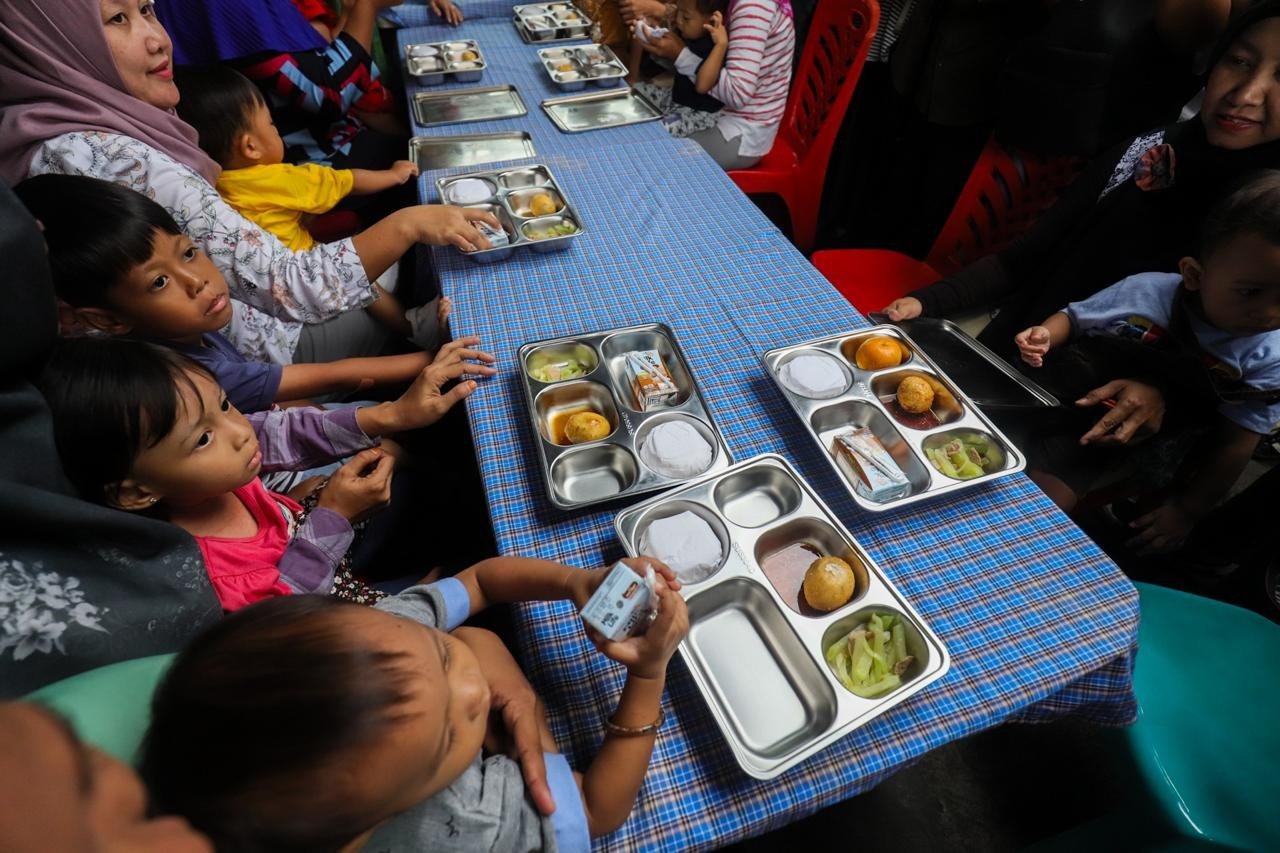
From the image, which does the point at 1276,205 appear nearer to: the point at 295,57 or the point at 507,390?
the point at 507,390

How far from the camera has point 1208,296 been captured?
5.44 ft

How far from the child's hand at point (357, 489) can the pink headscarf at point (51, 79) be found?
4.17 ft

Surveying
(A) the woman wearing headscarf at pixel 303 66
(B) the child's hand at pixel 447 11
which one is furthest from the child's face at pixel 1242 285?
(B) the child's hand at pixel 447 11

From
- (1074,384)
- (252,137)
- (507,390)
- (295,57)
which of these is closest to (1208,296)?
(1074,384)

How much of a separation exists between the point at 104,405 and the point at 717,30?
11.3 feet

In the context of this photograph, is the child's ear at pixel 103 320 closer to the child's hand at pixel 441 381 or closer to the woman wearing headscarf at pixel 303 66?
the child's hand at pixel 441 381

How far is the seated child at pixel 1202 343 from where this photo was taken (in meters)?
1.56

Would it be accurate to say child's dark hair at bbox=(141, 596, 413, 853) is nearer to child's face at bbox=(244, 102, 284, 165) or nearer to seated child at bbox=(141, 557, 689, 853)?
seated child at bbox=(141, 557, 689, 853)

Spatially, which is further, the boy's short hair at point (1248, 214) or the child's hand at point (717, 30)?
the child's hand at point (717, 30)

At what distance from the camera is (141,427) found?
109cm

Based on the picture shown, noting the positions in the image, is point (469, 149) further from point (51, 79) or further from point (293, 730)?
point (293, 730)

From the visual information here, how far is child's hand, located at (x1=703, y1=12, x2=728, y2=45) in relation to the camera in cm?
323

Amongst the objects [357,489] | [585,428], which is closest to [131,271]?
[357,489]

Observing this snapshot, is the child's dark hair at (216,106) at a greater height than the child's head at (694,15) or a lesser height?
lesser
